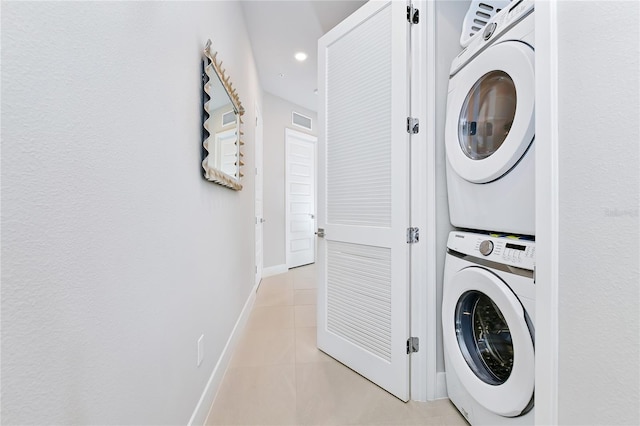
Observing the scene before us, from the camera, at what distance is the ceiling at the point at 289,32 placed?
2.41 meters

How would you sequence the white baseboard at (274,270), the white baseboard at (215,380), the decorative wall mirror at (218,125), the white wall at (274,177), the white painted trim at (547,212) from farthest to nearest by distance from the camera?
the white wall at (274,177) < the white baseboard at (274,270) < the decorative wall mirror at (218,125) < the white baseboard at (215,380) < the white painted trim at (547,212)

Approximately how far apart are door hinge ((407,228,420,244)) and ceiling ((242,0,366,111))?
203 cm

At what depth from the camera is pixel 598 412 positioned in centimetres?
59

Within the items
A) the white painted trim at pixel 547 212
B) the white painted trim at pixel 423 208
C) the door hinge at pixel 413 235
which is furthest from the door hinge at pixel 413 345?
the white painted trim at pixel 547 212

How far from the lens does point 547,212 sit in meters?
0.71

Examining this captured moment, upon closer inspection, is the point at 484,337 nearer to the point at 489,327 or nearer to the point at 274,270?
the point at 489,327

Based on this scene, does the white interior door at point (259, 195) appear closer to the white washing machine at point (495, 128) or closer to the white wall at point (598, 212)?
the white washing machine at point (495, 128)

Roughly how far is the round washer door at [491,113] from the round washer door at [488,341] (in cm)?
47

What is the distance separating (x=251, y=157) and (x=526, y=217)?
271 cm

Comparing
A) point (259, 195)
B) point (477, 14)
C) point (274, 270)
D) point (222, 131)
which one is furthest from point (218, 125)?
point (274, 270)

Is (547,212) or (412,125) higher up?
(412,125)

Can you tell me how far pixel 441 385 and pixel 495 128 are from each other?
1340 millimetres

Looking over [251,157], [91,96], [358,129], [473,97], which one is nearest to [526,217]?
[473,97]

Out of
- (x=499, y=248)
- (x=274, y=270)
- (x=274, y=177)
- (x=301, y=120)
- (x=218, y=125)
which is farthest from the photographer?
(x=301, y=120)
